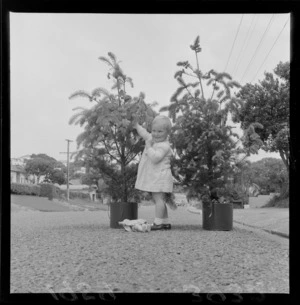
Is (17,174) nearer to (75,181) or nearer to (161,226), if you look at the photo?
(75,181)

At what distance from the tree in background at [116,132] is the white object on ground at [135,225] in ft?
1.14

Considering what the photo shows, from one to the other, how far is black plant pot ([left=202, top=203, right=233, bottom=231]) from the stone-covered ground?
0.67 ft

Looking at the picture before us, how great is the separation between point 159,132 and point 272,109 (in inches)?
36.1

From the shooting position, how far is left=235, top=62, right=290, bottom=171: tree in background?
2.20m

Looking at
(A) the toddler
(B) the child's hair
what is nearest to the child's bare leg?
(A) the toddler

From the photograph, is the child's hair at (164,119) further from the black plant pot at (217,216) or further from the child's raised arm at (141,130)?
the black plant pot at (217,216)

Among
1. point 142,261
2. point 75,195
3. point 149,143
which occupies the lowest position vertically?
point 142,261

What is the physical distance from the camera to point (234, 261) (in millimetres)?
2301

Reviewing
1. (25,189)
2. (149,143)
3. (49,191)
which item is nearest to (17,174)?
(25,189)

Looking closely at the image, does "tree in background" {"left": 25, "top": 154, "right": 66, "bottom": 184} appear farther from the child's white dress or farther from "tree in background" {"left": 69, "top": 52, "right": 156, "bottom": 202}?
the child's white dress

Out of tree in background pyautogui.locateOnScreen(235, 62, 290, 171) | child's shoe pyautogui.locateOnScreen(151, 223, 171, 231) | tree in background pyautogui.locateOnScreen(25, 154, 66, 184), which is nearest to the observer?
tree in background pyautogui.locateOnScreen(235, 62, 290, 171)

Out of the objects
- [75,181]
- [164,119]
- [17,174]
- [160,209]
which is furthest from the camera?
[160,209]

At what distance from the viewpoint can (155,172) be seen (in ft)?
10.9
